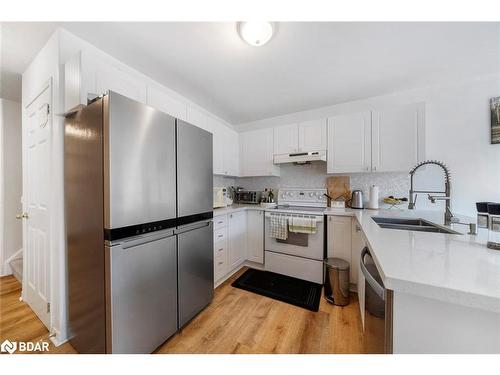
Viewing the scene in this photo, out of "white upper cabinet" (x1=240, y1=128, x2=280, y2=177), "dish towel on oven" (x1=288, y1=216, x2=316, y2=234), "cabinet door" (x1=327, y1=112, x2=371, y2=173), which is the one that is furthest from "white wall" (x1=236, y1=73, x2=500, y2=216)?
"white upper cabinet" (x1=240, y1=128, x2=280, y2=177)

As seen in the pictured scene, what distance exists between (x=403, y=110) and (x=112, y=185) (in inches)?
112

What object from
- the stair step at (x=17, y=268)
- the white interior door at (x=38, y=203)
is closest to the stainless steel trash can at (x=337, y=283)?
the white interior door at (x=38, y=203)

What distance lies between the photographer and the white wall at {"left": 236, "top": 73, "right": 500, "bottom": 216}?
6.06ft

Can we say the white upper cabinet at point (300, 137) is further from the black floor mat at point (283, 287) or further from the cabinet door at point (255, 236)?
the black floor mat at point (283, 287)

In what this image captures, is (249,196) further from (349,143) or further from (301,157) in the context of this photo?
(349,143)

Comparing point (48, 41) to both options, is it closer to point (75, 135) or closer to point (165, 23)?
point (75, 135)

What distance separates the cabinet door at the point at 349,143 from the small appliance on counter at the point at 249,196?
48.7 inches

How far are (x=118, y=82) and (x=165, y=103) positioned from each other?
0.45 metres

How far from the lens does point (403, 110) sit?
201 cm

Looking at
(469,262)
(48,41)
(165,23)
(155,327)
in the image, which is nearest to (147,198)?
(155,327)

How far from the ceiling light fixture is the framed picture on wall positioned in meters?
2.42

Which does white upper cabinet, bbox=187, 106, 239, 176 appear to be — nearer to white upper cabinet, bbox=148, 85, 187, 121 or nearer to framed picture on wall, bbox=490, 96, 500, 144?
white upper cabinet, bbox=148, 85, 187, 121

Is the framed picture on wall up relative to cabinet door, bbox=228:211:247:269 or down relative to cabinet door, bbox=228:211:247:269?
up

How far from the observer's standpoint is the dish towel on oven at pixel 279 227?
2.26 metres
